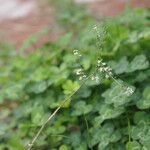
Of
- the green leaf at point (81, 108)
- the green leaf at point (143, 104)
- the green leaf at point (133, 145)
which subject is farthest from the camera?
the green leaf at point (81, 108)

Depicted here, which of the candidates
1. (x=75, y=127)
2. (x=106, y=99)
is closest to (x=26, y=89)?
(x=75, y=127)

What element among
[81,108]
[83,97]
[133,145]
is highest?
[83,97]

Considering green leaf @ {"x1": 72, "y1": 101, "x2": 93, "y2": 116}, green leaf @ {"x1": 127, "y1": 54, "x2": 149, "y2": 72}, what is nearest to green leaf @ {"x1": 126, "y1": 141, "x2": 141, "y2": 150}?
green leaf @ {"x1": 72, "y1": 101, "x2": 93, "y2": 116}

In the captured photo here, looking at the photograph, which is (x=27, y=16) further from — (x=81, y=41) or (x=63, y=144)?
(x=63, y=144)

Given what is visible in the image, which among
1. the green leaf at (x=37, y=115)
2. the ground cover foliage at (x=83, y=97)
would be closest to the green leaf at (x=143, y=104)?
the ground cover foliage at (x=83, y=97)

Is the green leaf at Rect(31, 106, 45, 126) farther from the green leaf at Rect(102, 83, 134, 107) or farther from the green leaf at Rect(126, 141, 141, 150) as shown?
the green leaf at Rect(126, 141, 141, 150)

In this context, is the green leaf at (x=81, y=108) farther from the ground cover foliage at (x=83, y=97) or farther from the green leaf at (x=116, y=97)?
the green leaf at (x=116, y=97)

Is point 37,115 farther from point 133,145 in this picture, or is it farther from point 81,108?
point 133,145

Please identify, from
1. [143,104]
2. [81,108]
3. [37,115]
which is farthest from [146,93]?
[37,115]
